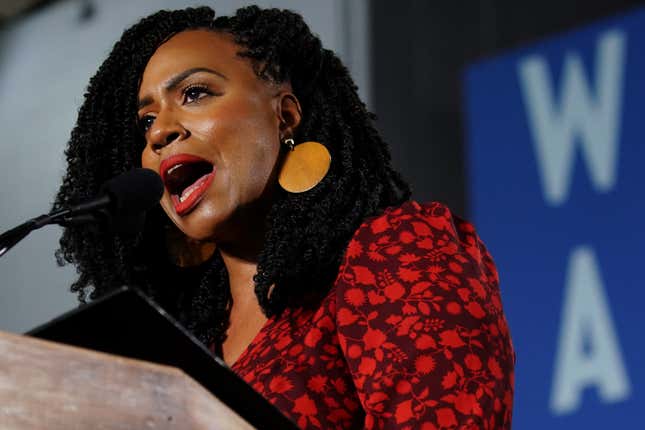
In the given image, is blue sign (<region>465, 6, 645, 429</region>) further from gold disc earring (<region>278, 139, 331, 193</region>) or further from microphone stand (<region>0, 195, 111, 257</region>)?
microphone stand (<region>0, 195, 111, 257</region>)

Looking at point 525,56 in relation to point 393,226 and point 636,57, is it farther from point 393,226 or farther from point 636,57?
point 393,226

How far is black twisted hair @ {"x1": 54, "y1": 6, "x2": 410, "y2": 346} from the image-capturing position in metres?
1.43

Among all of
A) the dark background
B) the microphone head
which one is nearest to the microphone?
the microphone head

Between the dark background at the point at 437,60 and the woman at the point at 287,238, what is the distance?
1525mm

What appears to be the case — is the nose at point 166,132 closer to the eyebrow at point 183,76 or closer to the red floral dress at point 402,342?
the eyebrow at point 183,76

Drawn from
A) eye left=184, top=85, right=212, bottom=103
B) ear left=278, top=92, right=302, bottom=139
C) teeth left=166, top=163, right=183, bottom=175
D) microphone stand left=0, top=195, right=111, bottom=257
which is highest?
eye left=184, top=85, right=212, bottom=103

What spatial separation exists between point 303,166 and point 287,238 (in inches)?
3.6

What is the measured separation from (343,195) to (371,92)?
170 cm

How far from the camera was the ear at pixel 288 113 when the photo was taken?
1.53 m

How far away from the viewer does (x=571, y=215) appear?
266cm

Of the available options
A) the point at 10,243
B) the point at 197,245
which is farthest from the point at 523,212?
the point at 10,243

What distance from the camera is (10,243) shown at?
44.8 inches

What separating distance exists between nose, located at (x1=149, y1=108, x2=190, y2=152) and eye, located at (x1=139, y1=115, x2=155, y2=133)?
6cm

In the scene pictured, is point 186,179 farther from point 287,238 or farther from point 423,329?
point 423,329
